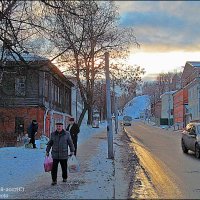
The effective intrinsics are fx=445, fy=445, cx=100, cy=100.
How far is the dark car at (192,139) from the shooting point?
69.8ft

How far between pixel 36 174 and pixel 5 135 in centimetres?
2140

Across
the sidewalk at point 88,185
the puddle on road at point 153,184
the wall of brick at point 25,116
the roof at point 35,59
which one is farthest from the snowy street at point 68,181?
the wall of brick at point 25,116

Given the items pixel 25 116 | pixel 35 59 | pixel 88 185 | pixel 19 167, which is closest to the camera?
pixel 88 185

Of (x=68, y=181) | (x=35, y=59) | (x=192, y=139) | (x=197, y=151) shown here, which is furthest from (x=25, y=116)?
(x=68, y=181)

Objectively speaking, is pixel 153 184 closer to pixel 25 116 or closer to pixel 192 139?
pixel 192 139

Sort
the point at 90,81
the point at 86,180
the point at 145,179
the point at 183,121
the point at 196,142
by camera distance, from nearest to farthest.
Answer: the point at 86,180
the point at 145,179
the point at 196,142
the point at 90,81
the point at 183,121

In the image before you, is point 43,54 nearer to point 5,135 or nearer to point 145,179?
point 145,179

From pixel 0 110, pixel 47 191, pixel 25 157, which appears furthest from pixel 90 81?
pixel 47 191

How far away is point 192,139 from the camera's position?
2236 centimetres

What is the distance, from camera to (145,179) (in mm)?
12922

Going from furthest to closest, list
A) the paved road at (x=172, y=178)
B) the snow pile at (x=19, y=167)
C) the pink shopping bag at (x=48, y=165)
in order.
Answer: the snow pile at (x=19, y=167) < the pink shopping bag at (x=48, y=165) < the paved road at (x=172, y=178)

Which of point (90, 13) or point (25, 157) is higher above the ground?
point (90, 13)

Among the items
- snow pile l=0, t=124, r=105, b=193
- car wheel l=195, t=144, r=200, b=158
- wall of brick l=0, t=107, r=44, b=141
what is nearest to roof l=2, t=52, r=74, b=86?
snow pile l=0, t=124, r=105, b=193

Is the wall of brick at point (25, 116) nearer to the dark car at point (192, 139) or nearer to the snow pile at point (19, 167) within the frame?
the dark car at point (192, 139)
